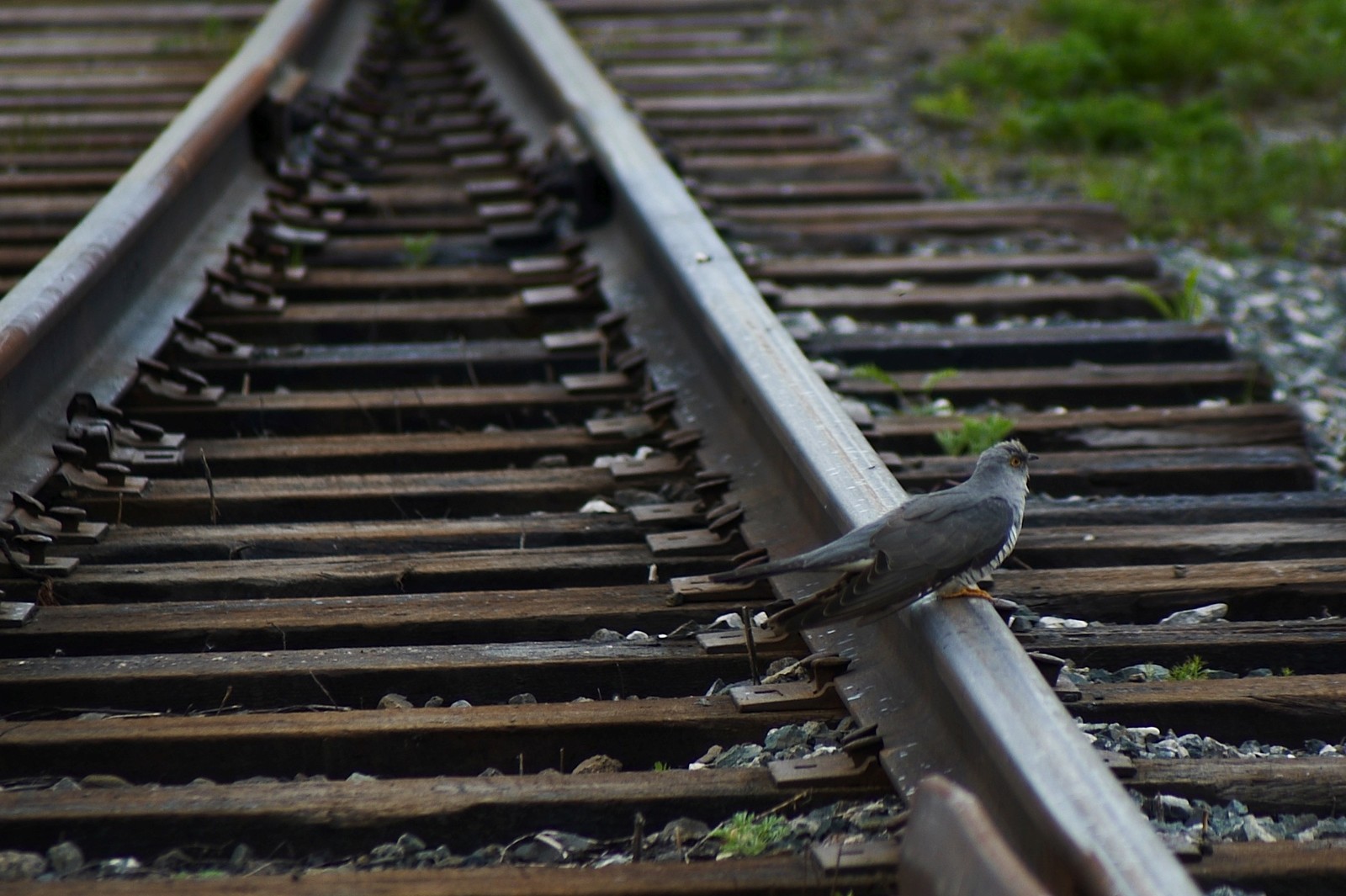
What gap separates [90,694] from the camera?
247 centimetres

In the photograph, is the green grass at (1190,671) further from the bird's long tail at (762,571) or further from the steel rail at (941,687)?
the bird's long tail at (762,571)

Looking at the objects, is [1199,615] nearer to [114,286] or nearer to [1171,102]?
[114,286]

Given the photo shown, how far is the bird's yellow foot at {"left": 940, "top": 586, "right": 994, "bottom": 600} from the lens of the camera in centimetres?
233

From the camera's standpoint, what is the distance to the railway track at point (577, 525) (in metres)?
2.10

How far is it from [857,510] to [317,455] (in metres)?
1.44

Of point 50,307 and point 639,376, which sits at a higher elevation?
point 50,307

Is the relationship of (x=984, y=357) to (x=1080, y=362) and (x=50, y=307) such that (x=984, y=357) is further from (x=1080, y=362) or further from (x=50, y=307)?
(x=50, y=307)

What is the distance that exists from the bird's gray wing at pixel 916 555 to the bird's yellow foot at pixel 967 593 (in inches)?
1.3

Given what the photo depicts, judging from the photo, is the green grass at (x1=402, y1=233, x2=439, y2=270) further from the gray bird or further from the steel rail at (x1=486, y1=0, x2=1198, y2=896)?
the gray bird

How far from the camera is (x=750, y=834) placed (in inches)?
81.4

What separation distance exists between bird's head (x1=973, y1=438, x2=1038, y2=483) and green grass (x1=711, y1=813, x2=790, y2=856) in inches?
30.0

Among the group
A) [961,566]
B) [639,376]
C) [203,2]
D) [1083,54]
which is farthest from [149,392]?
[1083,54]

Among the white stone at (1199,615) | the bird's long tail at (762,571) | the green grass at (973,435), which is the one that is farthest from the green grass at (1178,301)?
the bird's long tail at (762,571)

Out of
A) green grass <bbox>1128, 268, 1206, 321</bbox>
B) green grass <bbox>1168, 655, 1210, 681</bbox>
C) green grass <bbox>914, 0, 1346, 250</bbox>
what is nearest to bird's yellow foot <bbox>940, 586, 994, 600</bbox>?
green grass <bbox>1168, 655, 1210, 681</bbox>
